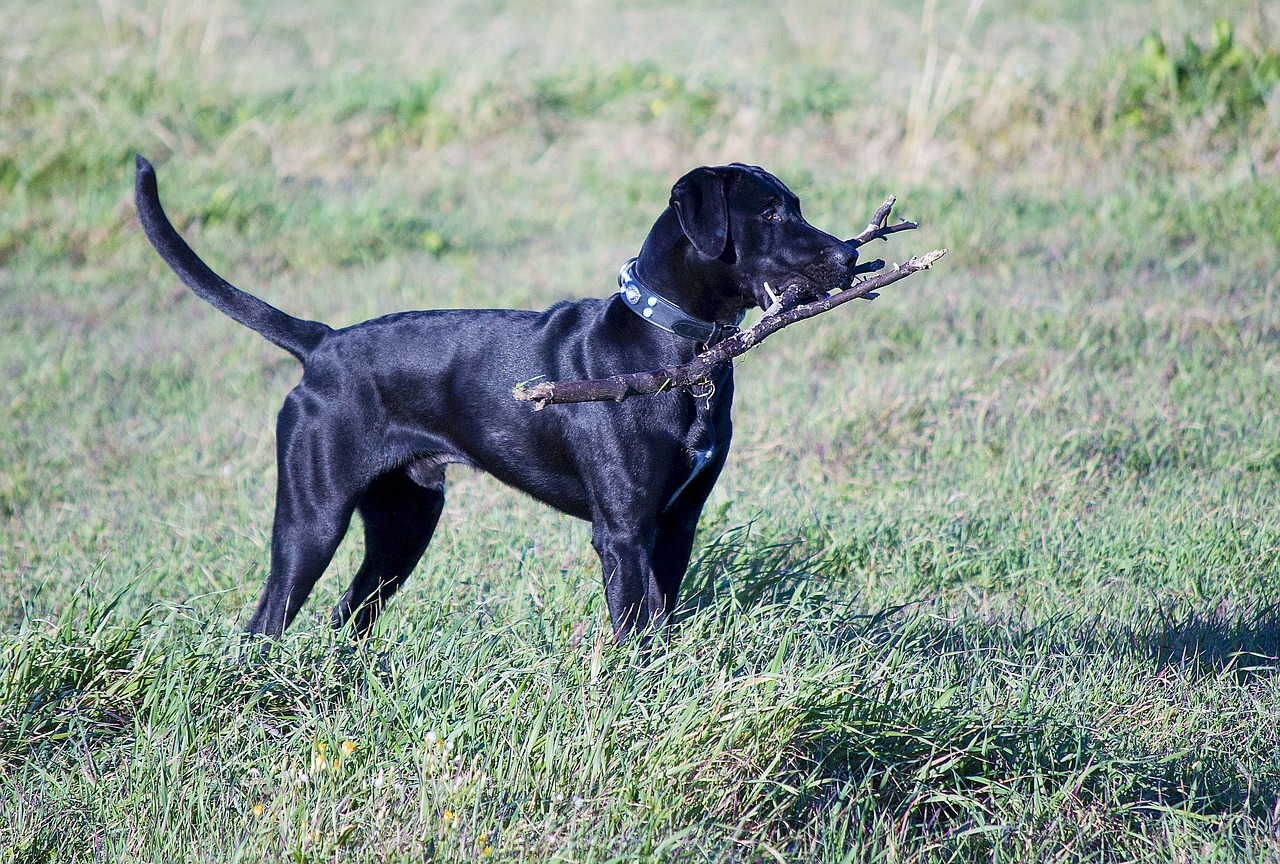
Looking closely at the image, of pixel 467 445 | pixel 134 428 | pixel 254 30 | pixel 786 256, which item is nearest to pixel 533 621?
pixel 467 445

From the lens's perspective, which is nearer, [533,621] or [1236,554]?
[533,621]

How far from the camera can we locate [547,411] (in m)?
3.44

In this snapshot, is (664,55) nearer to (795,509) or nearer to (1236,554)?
(795,509)

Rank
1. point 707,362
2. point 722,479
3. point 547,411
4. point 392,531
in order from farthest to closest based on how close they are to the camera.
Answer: point 722,479 → point 392,531 → point 547,411 → point 707,362

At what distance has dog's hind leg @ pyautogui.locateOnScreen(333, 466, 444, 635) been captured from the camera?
12.3 feet

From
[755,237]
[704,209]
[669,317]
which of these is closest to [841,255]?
[755,237]

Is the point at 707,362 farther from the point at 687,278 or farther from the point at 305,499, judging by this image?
the point at 305,499

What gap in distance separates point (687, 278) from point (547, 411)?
1.85ft

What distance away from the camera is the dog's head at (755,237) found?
10.1 feet

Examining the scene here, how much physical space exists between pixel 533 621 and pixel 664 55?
8740 mm

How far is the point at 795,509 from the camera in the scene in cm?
452

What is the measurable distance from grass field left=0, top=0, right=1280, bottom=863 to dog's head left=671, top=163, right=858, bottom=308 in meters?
0.89

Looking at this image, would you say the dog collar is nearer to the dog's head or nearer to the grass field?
the dog's head

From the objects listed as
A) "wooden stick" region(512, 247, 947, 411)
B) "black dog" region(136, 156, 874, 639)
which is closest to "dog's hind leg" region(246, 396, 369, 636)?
"black dog" region(136, 156, 874, 639)
